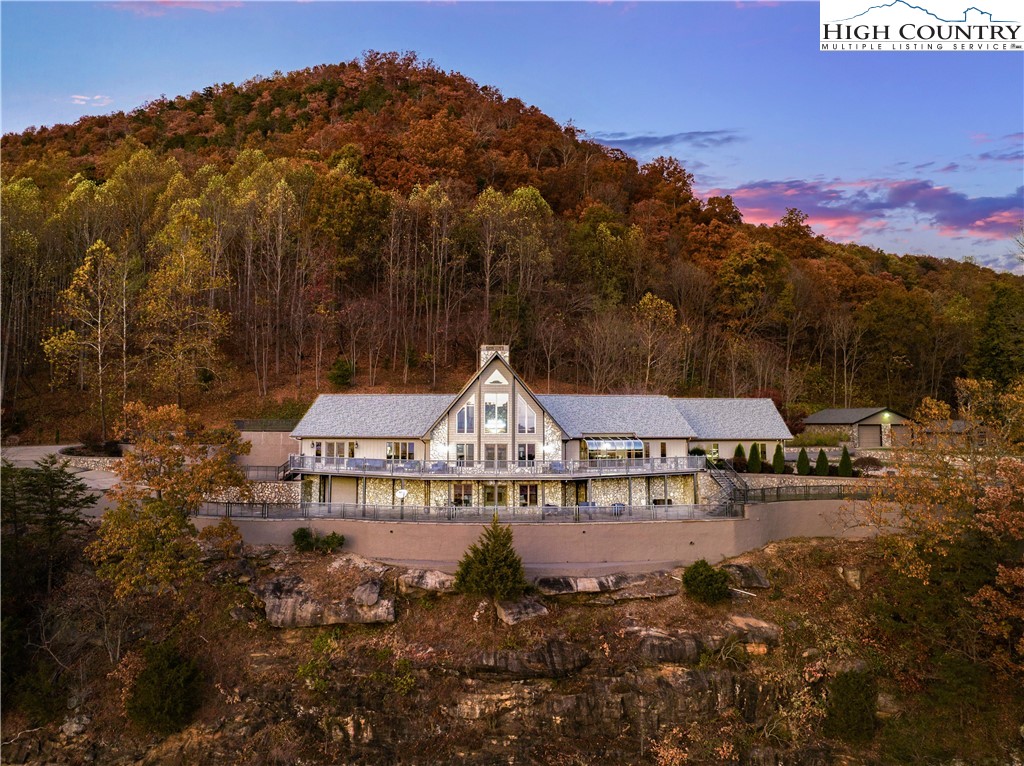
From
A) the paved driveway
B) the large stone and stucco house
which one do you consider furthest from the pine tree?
the paved driveway

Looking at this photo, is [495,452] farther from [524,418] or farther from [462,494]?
[462,494]

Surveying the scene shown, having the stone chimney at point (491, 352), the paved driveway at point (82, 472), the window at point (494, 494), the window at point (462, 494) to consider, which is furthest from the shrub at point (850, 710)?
the paved driveway at point (82, 472)

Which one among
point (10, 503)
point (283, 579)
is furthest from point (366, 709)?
point (10, 503)

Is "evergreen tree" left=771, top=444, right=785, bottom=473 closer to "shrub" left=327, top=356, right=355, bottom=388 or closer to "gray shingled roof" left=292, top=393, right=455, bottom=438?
"gray shingled roof" left=292, top=393, right=455, bottom=438

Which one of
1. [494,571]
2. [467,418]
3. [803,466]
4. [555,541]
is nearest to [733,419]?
[803,466]

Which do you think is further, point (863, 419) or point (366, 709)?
point (863, 419)

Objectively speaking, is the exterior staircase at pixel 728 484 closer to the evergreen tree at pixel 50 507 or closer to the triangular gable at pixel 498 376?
the triangular gable at pixel 498 376

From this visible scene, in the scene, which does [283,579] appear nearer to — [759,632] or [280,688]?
[280,688]
